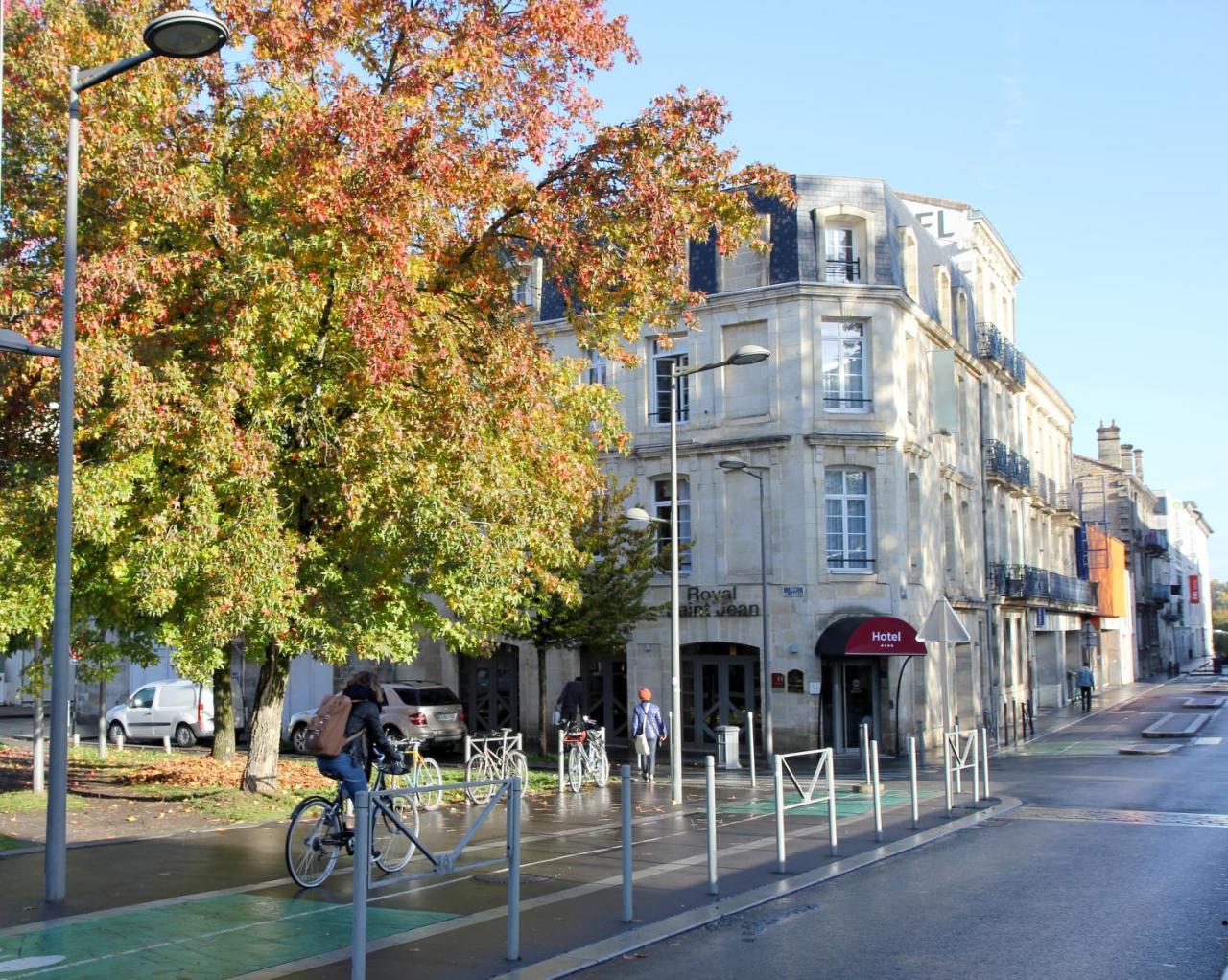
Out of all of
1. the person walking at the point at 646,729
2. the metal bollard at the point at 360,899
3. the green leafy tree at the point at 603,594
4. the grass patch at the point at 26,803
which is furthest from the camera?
the green leafy tree at the point at 603,594

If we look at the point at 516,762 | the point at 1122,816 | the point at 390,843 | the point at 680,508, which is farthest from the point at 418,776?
the point at 680,508

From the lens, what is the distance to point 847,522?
28.9 metres

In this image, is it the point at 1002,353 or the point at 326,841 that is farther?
the point at 1002,353

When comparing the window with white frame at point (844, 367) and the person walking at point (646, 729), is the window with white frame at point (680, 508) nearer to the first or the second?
the window with white frame at point (844, 367)

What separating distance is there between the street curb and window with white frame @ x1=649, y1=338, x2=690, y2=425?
57.5ft

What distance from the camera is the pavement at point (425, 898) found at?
7.89 meters

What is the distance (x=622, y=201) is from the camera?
15.9 m

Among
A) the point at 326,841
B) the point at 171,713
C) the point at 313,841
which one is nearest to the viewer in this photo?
the point at 313,841

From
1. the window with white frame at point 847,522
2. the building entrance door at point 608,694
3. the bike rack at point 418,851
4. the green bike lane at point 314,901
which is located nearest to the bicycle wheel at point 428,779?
the green bike lane at point 314,901

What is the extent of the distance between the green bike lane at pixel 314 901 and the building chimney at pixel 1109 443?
75.8 m

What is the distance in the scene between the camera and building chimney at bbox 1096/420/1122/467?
275 ft

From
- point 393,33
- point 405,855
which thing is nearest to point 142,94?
point 393,33

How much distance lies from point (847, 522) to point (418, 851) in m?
20.4

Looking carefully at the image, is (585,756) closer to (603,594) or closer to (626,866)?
(603,594)
